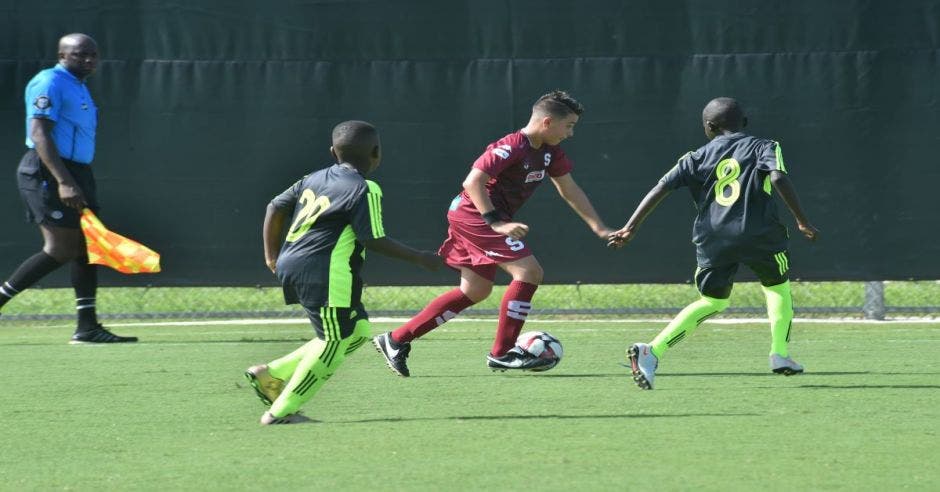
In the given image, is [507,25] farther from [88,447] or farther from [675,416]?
[88,447]

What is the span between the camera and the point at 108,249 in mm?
8789

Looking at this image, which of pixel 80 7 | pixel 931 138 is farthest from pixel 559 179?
pixel 80 7

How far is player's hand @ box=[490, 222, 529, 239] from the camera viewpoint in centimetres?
655

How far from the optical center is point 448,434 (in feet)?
17.6

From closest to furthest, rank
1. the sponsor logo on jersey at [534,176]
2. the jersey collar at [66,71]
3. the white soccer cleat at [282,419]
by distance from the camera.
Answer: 1. the white soccer cleat at [282,419]
2. the sponsor logo on jersey at [534,176]
3. the jersey collar at [66,71]

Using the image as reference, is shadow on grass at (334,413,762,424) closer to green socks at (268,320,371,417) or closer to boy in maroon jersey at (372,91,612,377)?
green socks at (268,320,371,417)

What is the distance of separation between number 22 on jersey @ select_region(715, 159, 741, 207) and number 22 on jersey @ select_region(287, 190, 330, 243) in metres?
2.41

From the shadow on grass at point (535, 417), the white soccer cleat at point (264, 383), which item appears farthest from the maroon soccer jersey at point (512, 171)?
the white soccer cleat at point (264, 383)

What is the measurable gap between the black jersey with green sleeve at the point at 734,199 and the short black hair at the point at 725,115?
9 centimetres

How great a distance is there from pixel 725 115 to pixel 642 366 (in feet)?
4.82

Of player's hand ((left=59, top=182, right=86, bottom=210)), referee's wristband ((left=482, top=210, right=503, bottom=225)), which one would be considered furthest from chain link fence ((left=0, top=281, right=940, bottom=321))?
referee's wristband ((left=482, top=210, right=503, bottom=225))

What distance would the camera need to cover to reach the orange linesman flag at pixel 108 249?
28.8 ft

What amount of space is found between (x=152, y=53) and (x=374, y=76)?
170cm

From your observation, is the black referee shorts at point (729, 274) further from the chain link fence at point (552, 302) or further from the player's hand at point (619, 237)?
the chain link fence at point (552, 302)
